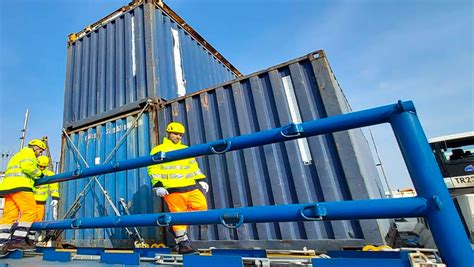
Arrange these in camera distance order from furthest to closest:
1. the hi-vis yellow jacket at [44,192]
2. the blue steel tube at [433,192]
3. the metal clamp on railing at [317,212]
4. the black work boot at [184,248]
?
the hi-vis yellow jacket at [44,192] → the black work boot at [184,248] → the metal clamp on railing at [317,212] → the blue steel tube at [433,192]

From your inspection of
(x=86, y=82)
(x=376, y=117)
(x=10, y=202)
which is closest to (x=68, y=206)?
(x=10, y=202)

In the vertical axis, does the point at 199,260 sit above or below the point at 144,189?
below

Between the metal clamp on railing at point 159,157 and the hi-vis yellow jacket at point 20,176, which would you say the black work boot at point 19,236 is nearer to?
the hi-vis yellow jacket at point 20,176

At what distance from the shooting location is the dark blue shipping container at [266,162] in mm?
3250

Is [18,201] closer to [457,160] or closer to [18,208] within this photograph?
[18,208]

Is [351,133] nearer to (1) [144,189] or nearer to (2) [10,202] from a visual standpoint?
(1) [144,189]

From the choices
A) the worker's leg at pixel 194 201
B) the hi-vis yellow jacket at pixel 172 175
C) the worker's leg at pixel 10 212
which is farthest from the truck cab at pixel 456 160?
the worker's leg at pixel 10 212

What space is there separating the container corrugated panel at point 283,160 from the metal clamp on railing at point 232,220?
76.7 inches

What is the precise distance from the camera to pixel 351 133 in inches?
134

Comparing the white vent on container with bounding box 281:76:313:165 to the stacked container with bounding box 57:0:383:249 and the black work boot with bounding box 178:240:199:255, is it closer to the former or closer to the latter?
the stacked container with bounding box 57:0:383:249

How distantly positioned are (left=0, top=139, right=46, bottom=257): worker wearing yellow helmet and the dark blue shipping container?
1.35m

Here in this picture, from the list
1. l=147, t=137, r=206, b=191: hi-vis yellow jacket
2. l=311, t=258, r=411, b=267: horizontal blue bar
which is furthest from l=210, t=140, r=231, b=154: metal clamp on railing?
l=147, t=137, r=206, b=191: hi-vis yellow jacket

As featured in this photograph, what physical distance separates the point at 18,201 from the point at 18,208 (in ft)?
0.31

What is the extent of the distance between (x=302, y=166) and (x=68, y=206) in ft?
15.0
